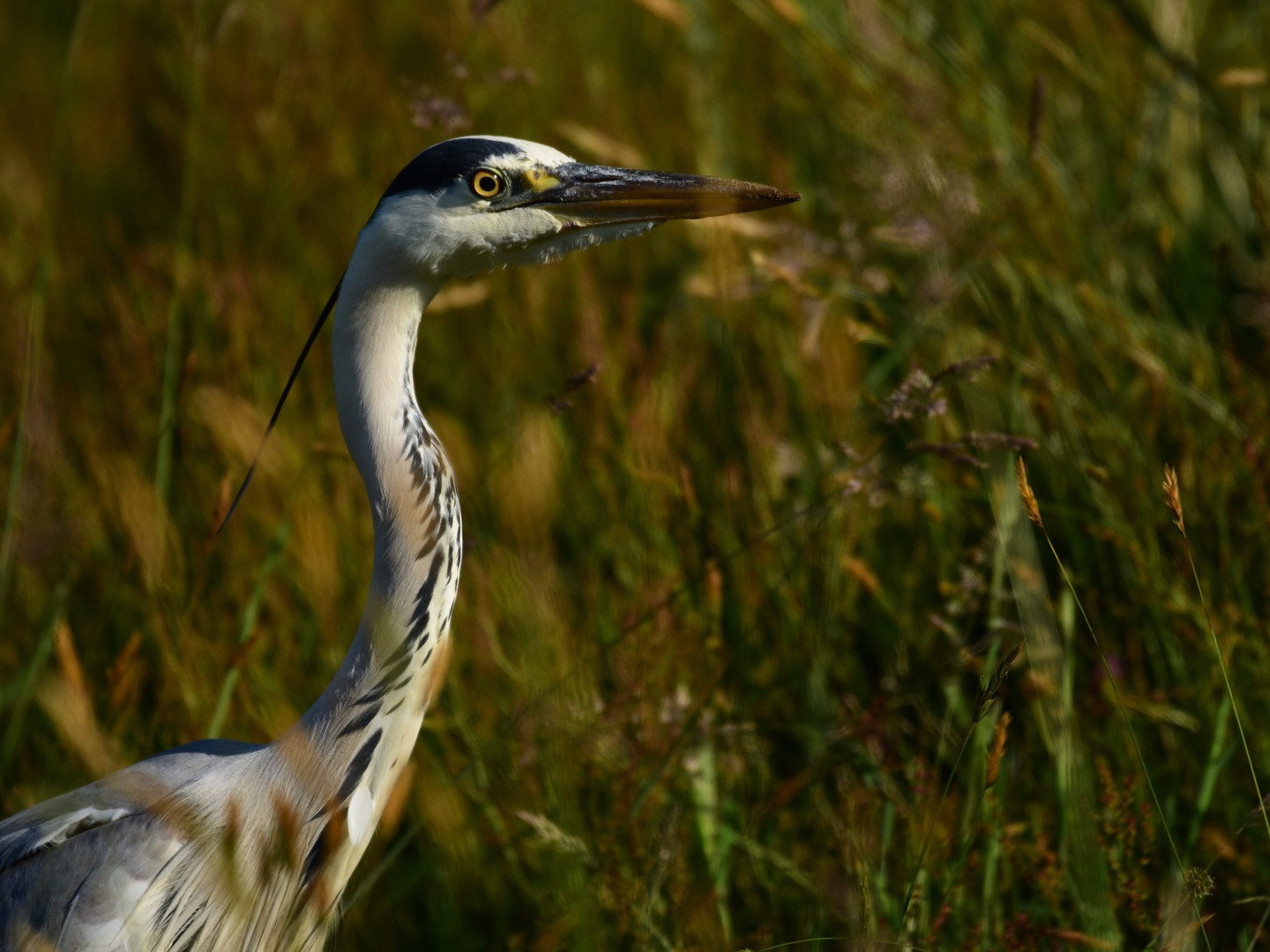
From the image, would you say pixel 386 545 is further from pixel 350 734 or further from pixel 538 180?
pixel 538 180

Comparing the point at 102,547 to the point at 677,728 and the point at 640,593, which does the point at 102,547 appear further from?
the point at 677,728

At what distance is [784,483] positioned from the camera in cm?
250

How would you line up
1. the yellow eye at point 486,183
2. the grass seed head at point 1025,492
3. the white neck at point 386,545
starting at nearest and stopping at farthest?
the grass seed head at point 1025,492
the white neck at point 386,545
the yellow eye at point 486,183

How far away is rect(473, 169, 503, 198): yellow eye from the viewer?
1654 millimetres

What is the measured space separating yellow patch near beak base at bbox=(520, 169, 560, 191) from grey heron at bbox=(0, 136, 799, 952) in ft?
0.10

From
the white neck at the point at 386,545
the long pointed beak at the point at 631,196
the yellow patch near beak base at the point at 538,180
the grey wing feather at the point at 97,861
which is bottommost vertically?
the grey wing feather at the point at 97,861

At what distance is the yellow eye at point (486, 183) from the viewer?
1654 mm

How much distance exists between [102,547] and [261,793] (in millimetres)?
1311

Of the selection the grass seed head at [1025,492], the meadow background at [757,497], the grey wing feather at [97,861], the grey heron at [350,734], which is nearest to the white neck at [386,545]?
the grey heron at [350,734]

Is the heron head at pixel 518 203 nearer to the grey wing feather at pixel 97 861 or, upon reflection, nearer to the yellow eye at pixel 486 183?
the yellow eye at pixel 486 183

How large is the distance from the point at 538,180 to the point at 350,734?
35.3 inches

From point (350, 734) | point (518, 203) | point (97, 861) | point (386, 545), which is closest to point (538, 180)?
point (518, 203)

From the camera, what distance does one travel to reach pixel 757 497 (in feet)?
7.73

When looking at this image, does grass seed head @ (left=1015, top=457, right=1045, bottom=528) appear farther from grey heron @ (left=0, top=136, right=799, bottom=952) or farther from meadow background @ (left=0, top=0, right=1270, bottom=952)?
grey heron @ (left=0, top=136, right=799, bottom=952)
